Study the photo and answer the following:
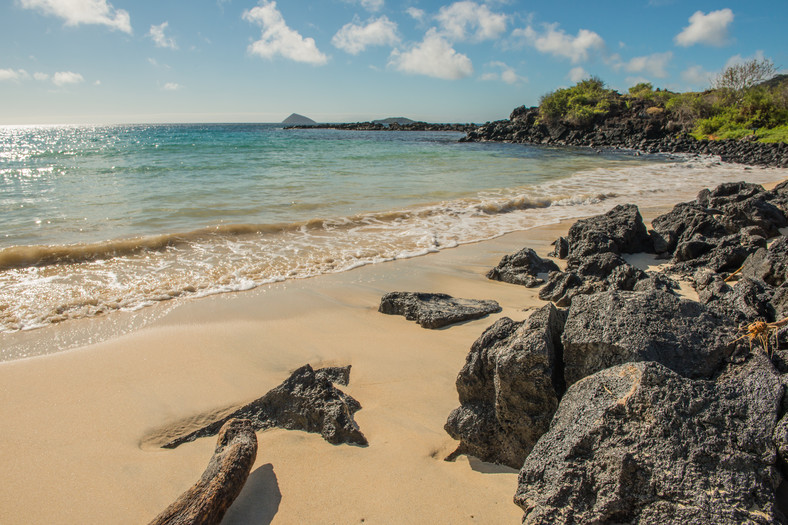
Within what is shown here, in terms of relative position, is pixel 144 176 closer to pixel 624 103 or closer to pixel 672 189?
pixel 672 189

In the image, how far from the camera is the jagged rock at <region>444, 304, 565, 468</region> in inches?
90.4

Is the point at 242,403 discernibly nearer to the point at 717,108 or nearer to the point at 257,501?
the point at 257,501

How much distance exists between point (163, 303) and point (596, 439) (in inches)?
202

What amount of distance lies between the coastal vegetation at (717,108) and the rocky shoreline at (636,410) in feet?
102

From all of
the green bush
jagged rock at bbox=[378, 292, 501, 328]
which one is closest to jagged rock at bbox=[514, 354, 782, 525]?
jagged rock at bbox=[378, 292, 501, 328]

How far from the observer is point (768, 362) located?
6.72 ft

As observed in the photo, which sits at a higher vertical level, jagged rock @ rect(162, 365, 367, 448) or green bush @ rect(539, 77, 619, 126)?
green bush @ rect(539, 77, 619, 126)

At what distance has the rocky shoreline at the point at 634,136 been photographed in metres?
23.1

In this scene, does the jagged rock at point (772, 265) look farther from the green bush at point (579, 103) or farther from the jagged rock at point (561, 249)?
the green bush at point (579, 103)

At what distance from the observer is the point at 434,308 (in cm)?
480

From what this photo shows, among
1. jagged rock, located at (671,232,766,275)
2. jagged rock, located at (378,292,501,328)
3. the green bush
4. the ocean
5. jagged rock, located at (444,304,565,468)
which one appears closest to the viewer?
jagged rock, located at (444,304,565,468)

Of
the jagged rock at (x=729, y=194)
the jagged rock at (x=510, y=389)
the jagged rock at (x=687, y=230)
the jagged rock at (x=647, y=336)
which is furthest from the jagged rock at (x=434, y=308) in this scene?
the jagged rock at (x=729, y=194)

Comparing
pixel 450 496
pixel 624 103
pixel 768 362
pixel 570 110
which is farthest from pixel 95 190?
pixel 624 103

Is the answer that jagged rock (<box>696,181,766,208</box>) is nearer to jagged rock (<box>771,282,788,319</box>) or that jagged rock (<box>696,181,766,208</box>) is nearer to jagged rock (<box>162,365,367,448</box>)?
jagged rock (<box>771,282,788,319</box>)
